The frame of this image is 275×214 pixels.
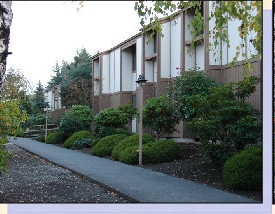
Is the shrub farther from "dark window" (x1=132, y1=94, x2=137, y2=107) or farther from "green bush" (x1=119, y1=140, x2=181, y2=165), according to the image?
"dark window" (x1=132, y1=94, x2=137, y2=107)

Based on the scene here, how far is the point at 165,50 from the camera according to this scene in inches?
280

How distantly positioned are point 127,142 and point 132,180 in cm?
248

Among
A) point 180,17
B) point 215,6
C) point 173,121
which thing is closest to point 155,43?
point 180,17

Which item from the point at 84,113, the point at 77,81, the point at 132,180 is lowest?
the point at 132,180

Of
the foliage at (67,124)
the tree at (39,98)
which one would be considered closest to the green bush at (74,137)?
the foliage at (67,124)

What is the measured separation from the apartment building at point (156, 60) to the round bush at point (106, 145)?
1297mm

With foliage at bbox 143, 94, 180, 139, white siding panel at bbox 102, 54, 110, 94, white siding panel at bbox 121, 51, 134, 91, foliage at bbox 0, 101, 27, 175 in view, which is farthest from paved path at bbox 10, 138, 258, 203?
foliage at bbox 143, 94, 180, 139

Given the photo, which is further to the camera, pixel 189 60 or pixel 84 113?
pixel 189 60

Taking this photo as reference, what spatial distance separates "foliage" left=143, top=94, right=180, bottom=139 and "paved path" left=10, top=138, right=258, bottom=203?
135 cm

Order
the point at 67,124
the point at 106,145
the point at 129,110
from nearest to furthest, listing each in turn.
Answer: the point at 67,124
the point at 129,110
the point at 106,145

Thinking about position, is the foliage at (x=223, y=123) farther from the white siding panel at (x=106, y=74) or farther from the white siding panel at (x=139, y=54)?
the white siding panel at (x=106, y=74)

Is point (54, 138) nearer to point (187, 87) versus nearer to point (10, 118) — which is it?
point (10, 118)

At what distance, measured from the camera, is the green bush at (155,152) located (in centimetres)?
882

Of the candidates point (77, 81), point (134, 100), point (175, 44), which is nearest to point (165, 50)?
point (175, 44)
